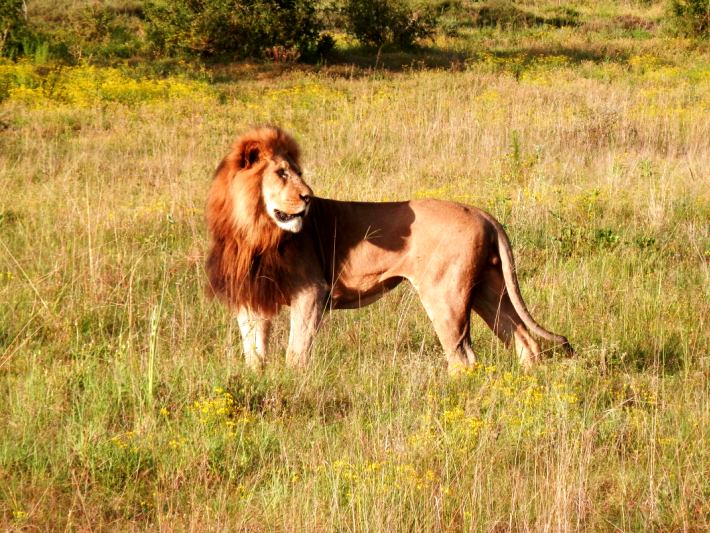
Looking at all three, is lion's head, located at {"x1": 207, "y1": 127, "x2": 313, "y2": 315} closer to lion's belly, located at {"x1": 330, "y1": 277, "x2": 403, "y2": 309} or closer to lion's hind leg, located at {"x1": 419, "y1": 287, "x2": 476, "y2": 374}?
lion's belly, located at {"x1": 330, "y1": 277, "x2": 403, "y2": 309}

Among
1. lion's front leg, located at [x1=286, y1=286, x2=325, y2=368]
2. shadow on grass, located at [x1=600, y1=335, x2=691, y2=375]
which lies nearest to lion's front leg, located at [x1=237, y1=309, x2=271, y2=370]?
lion's front leg, located at [x1=286, y1=286, x2=325, y2=368]

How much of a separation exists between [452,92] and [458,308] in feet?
33.6

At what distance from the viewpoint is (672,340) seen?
18.1 feet

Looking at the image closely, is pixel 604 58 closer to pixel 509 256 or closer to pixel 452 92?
pixel 452 92

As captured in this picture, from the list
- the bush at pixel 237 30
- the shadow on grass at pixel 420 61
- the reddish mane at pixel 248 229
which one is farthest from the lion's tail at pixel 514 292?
the bush at pixel 237 30

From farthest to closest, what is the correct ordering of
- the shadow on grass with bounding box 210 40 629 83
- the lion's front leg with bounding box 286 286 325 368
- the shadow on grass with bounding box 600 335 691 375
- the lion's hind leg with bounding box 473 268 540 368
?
the shadow on grass with bounding box 210 40 629 83 < the lion's hind leg with bounding box 473 268 540 368 < the shadow on grass with bounding box 600 335 691 375 < the lion's front leg with bounding box 286 286 325 368

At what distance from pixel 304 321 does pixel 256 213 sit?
0.61 meters

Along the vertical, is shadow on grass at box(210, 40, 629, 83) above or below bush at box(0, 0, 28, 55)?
below

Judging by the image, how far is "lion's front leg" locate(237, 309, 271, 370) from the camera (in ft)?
16.2

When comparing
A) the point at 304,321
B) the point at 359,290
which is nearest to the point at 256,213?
the point at 304,321

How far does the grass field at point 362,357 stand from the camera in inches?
135

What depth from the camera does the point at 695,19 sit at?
25.0 m

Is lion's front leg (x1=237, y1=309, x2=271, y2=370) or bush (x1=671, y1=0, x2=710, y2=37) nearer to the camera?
lion's front leg (x1=237, y1=309, x2=271, y2=370)

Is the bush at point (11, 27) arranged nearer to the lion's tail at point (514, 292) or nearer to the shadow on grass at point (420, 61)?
the shadow on grass at point (420, 61)
